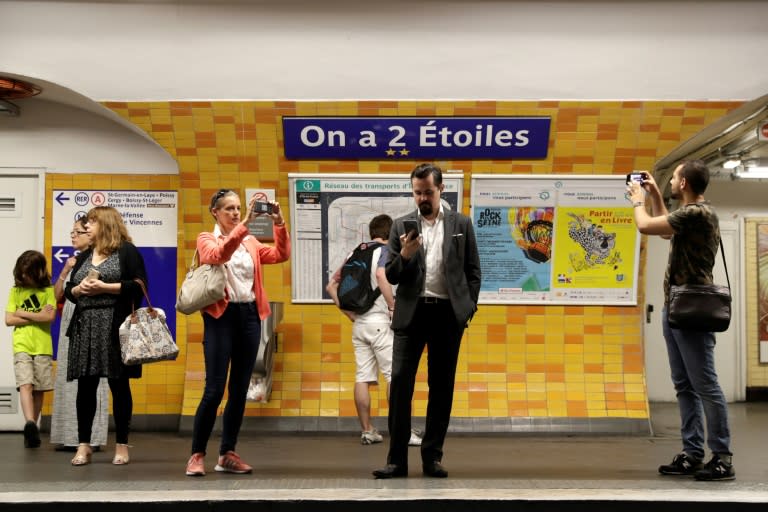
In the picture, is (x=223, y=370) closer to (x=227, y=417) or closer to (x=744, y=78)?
(x=227, y=417)

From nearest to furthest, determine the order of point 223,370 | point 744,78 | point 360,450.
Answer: point 223,370, point 360,450, point 744,78

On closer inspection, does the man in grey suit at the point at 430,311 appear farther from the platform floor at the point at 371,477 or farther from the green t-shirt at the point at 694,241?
the green t-shirt at the point at 694,241

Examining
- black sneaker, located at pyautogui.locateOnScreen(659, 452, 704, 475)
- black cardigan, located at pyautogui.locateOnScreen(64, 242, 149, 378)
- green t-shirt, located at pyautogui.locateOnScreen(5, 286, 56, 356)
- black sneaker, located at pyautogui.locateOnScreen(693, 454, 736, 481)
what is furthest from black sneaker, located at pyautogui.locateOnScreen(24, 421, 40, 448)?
black sneaker, located at pyautogui.locateOnScreen(693, 454, 736, 481)

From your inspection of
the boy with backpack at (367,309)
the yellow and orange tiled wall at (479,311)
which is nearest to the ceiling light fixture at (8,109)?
the yellow and orange tiled wall at (479,311)

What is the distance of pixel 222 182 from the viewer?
958cm

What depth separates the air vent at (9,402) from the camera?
31.9 ft

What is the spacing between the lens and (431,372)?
21.7ft

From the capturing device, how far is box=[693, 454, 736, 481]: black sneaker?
20.9 ft

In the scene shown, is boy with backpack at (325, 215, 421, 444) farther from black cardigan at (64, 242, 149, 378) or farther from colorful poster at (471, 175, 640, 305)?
black cardigan at (64, 242, 149, 378)

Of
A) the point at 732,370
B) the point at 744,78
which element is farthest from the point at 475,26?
the point at 732,370

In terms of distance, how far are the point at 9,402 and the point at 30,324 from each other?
1.28 meters

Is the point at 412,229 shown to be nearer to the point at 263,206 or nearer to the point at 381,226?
the point at 263,206

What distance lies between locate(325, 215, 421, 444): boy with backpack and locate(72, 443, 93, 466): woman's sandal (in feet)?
7.47

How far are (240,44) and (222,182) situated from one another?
1257 mm
